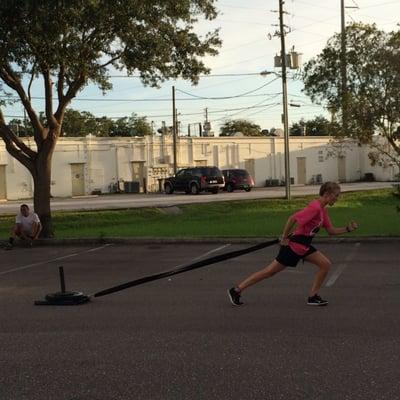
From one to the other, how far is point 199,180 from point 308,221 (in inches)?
1284

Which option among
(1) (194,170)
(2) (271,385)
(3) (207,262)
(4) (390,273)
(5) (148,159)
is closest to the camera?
(2) (271,385)

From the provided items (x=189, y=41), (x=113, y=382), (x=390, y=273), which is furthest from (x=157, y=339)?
(x=189, y=41)

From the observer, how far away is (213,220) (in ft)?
72.9

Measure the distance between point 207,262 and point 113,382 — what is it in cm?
320

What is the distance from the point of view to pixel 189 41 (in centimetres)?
1725

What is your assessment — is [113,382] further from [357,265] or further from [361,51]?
[361,51]

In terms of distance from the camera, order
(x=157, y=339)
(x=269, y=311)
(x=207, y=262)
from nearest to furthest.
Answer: (x=157, y=339)
(x=269, y=311)
(x=207, y=262)

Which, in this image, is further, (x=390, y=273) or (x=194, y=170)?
(x=194, y=170)

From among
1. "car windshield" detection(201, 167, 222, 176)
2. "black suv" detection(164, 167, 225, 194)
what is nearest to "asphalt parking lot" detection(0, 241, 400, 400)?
"black suv" detection(164, 167, 225, 194)

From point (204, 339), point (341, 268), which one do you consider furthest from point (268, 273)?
point (341, 268)

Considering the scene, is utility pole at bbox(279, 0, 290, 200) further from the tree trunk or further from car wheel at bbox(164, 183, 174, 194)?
the tree trunk

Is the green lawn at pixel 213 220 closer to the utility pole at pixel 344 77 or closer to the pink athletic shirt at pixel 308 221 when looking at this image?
the utility pole at pixel 344 77

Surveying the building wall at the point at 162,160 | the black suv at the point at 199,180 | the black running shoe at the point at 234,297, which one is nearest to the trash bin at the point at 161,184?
the building wall at the point at 162,160

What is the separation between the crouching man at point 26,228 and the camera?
1596 cm
